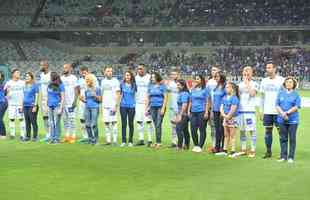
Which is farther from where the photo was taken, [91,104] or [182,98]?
[91,104]

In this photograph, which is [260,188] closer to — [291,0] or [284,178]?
[284,178]

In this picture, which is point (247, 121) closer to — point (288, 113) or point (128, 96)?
point (288, 113)

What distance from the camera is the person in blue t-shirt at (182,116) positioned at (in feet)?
52.1

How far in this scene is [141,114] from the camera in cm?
1686

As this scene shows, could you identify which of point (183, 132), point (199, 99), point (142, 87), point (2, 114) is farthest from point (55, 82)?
point (199, 99)

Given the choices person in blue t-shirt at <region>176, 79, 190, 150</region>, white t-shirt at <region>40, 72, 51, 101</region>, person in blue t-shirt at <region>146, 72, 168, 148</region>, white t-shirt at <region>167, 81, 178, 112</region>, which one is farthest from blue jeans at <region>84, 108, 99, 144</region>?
person in blue t-shirt at <region>176, 79, 190, 150</region>

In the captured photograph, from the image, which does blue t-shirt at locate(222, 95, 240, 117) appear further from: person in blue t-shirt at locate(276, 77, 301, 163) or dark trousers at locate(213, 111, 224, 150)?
person in blue t-shirt at locate(276, 77, 301, 163)

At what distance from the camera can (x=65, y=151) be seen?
15.7 metres

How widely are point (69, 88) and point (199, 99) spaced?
156 inches

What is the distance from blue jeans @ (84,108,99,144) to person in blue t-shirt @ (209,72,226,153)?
3.22 metres

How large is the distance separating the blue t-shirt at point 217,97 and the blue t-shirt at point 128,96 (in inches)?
89.1

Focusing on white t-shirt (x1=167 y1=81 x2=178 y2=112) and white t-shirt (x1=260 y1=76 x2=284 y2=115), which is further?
white t-shirt (x1=167 y1=81 x2=178 y2=112)

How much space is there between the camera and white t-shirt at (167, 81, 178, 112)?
16.4 meters

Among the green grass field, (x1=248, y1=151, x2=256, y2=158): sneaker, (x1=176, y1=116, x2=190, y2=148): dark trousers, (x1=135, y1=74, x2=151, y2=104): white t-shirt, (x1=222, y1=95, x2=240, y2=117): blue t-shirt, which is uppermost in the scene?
(x1=135, y1=74, x2=151, y2=104): white t-shirt
